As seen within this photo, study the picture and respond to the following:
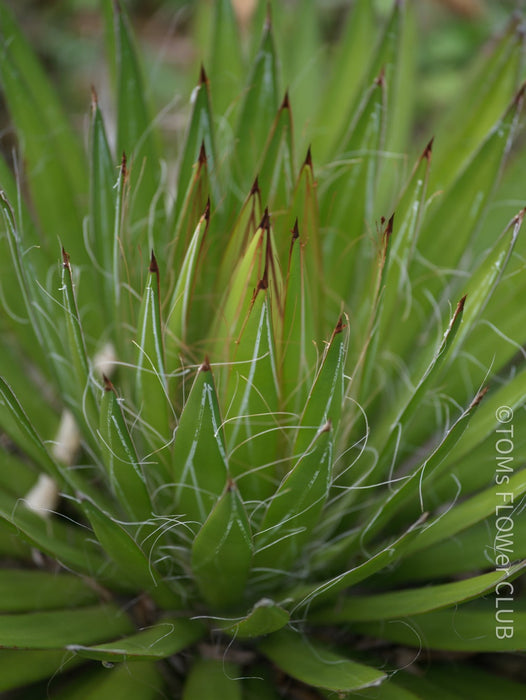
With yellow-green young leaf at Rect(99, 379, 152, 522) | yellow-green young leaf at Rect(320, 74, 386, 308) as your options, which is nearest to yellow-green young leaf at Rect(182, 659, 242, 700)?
yellow-green young leaf at Rect(99, 379, 152, 522)

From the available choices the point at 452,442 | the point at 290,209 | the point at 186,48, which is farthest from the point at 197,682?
the point at 186,48

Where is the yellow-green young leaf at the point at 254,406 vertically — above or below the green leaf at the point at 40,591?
above

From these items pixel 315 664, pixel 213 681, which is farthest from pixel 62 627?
pixel 315 664

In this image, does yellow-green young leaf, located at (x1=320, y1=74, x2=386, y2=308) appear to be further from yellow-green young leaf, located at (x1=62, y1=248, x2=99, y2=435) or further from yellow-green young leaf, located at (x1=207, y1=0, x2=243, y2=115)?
yellow-green young leaf, located at (x1=62, y1=248, x2=99, y2=435)

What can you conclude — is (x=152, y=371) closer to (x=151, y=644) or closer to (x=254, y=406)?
(x=254, y=406)

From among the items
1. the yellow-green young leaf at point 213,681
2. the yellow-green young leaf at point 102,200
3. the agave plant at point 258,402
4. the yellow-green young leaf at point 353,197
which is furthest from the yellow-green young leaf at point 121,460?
the yellow-green young leaf at point 353,197

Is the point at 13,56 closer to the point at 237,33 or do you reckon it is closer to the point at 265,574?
the point at 237,33

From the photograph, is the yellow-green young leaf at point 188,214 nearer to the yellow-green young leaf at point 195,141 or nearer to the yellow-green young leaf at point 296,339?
the yellow-green young leaf at point 195,141
